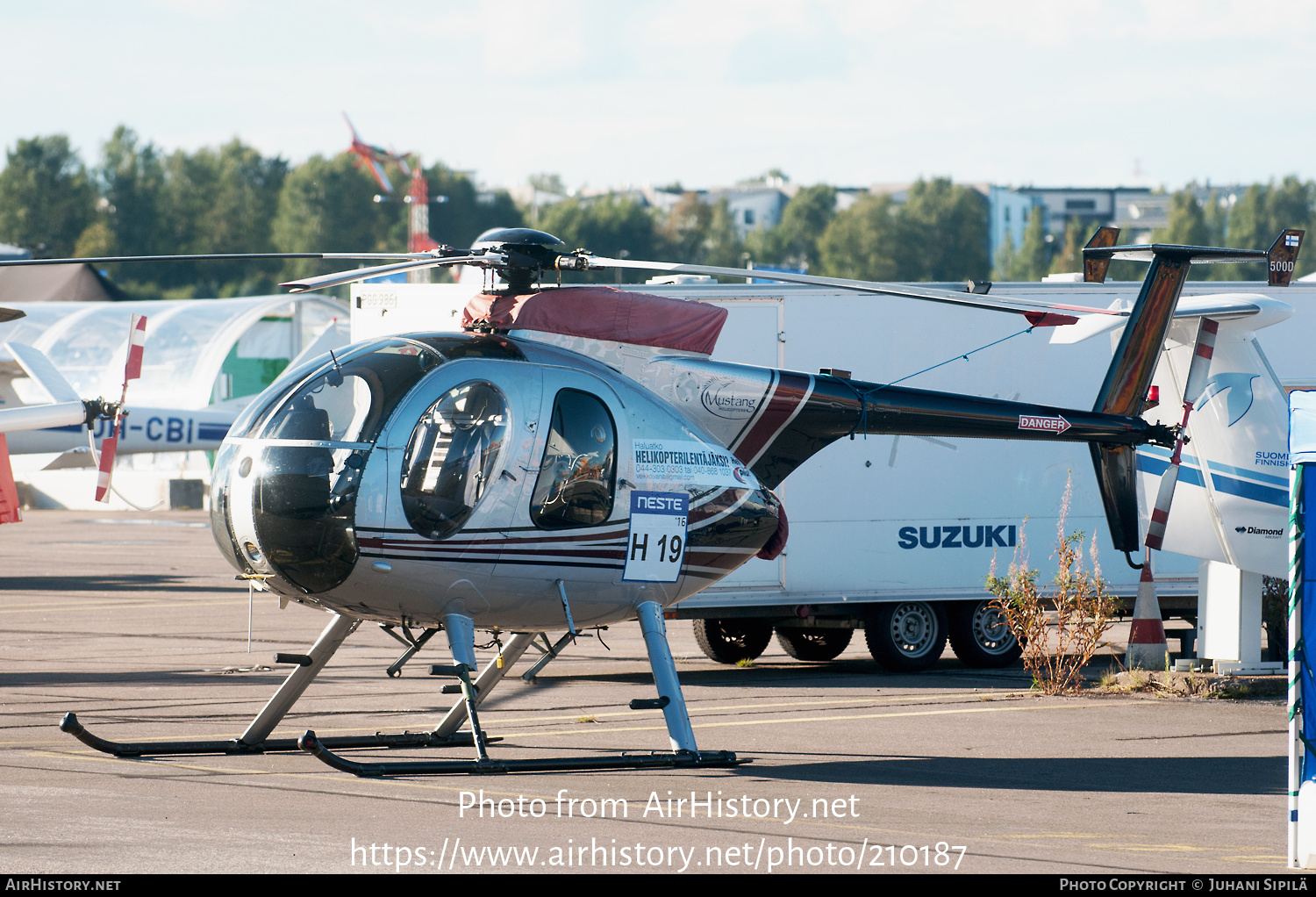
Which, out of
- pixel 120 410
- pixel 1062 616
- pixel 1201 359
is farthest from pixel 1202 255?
pixel 120 410

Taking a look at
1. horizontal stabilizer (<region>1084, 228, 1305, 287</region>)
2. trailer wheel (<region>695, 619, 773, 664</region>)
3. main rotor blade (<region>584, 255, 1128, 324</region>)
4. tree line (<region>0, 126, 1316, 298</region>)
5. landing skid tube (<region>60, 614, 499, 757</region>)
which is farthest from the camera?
tree line (<region>0, 126, 1316, 298</region>)

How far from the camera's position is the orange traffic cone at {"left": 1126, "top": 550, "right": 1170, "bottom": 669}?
14.5 meters

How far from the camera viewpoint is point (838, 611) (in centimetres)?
1494

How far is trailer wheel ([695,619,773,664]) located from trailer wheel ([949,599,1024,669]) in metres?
1.86

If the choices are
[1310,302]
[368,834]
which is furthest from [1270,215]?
[368,834]

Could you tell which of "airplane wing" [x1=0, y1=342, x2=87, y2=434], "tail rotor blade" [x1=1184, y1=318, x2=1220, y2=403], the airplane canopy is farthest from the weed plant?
the airplane canopy

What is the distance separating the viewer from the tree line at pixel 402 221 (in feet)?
446

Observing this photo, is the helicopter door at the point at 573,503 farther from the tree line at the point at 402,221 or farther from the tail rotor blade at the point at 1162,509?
the tree line at the point at 402,221

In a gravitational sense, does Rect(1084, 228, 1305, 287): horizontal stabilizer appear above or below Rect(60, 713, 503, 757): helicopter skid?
above

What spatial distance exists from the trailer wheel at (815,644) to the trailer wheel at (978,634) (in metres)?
1.15

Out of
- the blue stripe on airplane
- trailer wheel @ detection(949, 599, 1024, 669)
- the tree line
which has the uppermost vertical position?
the tree line

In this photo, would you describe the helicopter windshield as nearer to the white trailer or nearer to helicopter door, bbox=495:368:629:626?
helicopter door, bbox=495:368:629:626

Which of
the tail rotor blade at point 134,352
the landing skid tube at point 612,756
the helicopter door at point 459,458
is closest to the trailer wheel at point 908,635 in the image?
the landing skid tube at point 612,756
